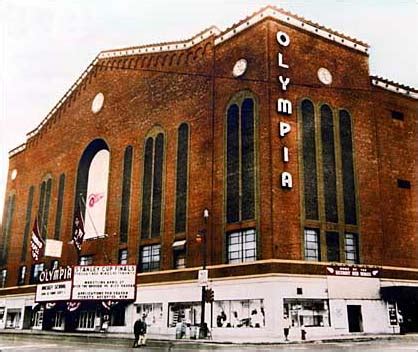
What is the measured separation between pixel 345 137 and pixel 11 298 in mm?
39905

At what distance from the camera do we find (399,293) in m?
35.0

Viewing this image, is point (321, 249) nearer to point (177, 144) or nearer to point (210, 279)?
point (210, 279)

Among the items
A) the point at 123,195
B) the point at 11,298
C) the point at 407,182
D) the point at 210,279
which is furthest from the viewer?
the point at 11,298

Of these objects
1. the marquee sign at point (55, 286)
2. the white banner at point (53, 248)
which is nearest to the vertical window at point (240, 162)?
the marquee sign at point (55, 286)

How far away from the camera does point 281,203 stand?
34.2 metres

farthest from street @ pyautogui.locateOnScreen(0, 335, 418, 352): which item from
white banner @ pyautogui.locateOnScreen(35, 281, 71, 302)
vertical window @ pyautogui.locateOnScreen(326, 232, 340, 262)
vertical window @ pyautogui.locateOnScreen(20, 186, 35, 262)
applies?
vertical window @ pyautogui.locateOnScreen(20, 186, 35, 262)

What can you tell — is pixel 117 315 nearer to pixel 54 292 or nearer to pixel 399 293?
pixel 54 292

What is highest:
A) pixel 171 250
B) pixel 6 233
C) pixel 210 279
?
pixel 6 233

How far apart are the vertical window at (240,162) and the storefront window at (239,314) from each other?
217 inches

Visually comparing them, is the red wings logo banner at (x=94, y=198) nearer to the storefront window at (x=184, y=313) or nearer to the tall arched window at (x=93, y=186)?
the tall arched window at (x=93, y=186)

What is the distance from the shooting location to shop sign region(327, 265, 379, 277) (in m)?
34.5

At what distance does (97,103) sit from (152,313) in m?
22.8

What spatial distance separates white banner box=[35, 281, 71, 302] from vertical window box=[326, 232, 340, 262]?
20.9 meters

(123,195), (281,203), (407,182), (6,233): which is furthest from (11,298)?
(407,182)
